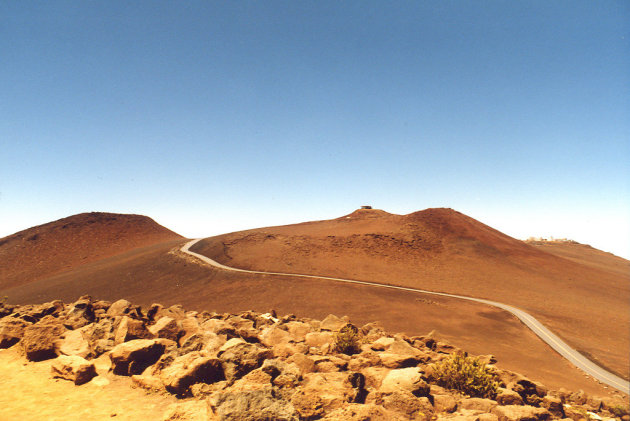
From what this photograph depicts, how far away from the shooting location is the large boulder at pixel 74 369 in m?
6.32

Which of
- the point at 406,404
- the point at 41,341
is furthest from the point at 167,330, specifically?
the point at 406,404

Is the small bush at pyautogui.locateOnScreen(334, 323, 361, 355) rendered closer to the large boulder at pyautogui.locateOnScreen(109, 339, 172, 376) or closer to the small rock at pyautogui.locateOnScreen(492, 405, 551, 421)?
the small rock at pyautogui.locateOnScreen(492, 405, 551, 421)

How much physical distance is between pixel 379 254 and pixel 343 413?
3493 centimetres

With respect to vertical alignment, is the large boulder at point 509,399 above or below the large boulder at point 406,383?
below

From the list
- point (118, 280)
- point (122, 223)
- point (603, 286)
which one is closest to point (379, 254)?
point (603, 286)

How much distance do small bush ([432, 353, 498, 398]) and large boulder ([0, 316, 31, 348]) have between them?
Result: 11.5 metres

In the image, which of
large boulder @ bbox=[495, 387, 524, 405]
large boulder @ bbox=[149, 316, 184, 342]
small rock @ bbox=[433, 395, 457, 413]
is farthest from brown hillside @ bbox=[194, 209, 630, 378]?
large boulder @ bbox=[149, 316, 184, 342]

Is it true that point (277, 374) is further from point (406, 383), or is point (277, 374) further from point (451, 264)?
point (451, 264)

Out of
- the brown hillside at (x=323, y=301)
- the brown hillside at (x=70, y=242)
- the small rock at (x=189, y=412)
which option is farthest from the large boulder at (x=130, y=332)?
the brown hillside at (x=70, y=242)

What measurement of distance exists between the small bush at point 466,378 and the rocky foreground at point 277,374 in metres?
0.03

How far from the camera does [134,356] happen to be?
6613 mm

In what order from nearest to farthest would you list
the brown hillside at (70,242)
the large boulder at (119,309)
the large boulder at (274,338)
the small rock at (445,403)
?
1. the small rock at (445,403)
2. the large boulder at (274,338)
3. the large boulder at (119,309)
4. the brown hillside at (70,242)

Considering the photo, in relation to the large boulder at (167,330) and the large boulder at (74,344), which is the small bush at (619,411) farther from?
the large boulder at (74,344)

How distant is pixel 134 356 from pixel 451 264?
3706cm
